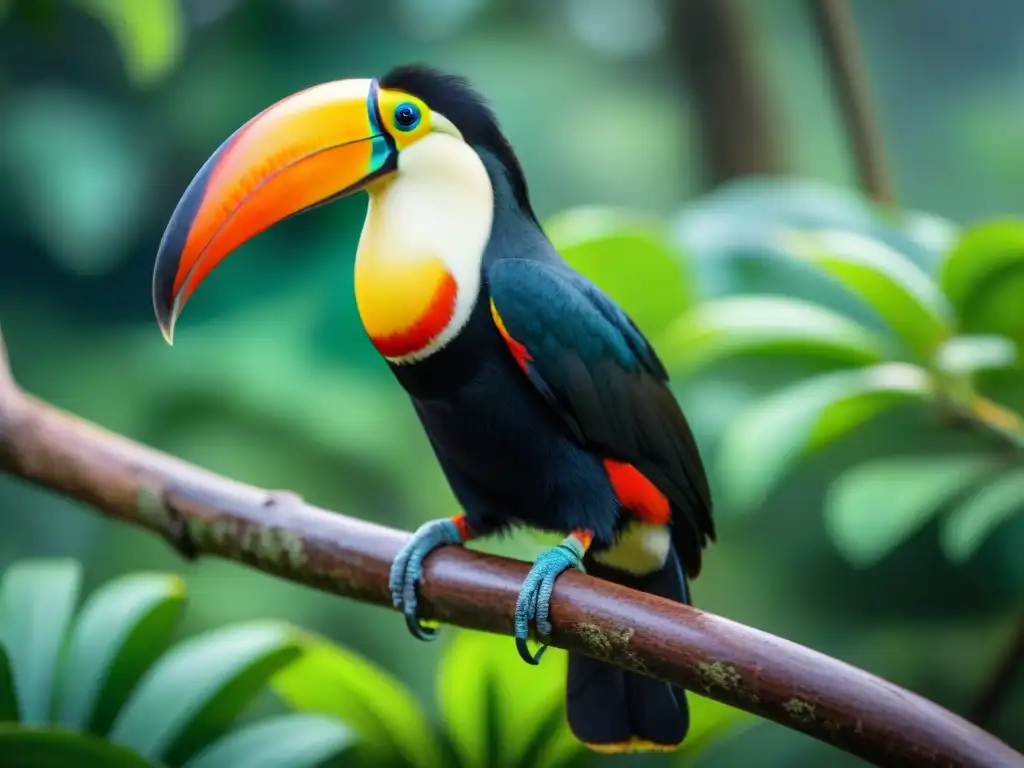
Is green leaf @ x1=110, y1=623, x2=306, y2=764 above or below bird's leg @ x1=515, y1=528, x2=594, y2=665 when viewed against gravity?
below

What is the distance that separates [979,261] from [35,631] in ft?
3.68

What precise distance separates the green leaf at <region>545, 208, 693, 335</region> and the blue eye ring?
0.37 meters

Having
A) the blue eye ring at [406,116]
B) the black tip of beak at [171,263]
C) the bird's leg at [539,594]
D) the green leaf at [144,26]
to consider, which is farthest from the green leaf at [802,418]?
the green leaf at [144,26]

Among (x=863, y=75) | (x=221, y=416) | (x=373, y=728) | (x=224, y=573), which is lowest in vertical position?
(x=373, y=728)

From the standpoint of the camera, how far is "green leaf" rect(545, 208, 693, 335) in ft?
3.86

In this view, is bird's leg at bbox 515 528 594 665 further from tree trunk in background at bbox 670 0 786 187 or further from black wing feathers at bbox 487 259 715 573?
tree trunk in background at bbox 670 0 786 187

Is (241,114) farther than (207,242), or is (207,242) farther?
(241,114)

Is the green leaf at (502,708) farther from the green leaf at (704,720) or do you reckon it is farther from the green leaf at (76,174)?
the green leaf at (76,174)

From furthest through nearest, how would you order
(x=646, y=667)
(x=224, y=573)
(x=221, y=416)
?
(x=221, y=416) < (x=224, y=573) < (x=646, y=667)

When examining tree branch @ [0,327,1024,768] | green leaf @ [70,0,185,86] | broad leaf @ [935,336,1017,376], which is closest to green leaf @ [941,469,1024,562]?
broad leaf @ [935,336,1017,376]

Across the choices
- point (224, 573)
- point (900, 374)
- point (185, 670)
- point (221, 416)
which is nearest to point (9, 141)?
point (221, 416)

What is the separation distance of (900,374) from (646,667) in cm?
71

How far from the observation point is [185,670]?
1.14 metres

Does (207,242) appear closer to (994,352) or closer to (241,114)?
(994,352)
